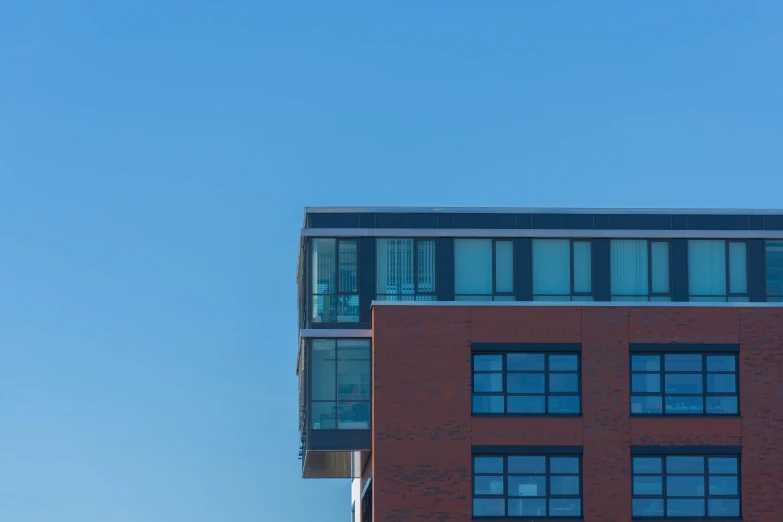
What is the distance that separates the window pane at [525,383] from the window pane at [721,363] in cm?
542

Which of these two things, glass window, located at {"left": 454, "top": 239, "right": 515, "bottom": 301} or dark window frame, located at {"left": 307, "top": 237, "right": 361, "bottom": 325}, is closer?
dark window frame, located at {"left": 307, "top": 237, "right": 361, "bottom": 325}

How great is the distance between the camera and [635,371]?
49.9 metres

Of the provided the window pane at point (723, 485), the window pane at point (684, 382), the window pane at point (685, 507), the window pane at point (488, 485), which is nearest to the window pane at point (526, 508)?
the window pane at point (488, 485)

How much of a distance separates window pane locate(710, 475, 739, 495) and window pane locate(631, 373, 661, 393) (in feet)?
10.8

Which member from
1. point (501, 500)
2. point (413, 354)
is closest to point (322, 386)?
point (413, 354)

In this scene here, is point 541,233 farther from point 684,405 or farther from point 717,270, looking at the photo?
point 684,405

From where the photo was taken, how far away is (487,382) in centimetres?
4959

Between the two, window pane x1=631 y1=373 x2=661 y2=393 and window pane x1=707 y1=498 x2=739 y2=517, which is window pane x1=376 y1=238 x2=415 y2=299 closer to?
window pane x1=631 y1=373 x2=661 y2=393

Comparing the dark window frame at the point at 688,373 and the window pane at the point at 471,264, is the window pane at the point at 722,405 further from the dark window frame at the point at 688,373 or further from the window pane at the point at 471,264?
the window pane at the point at 471,264

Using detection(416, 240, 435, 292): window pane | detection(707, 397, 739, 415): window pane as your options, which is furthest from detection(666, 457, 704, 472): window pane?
detection(416, 240, 435, 292): window pane

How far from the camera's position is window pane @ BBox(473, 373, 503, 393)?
49562mm

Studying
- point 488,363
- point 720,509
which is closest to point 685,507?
point 720,509

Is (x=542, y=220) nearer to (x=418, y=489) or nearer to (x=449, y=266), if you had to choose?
(x=449, y=266)

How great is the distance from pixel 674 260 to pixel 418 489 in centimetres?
1168
